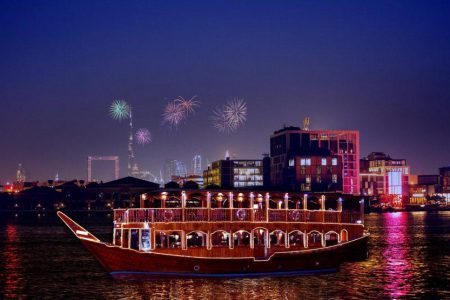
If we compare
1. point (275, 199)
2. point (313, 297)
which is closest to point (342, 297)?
point (313, 297)

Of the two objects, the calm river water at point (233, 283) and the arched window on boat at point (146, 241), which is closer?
the calm river water at point (233, 283)

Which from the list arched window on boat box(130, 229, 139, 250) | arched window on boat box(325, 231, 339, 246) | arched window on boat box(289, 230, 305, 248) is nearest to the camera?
arched window on boat box(130, 229, 139, 250)

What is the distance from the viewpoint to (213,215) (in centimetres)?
4709

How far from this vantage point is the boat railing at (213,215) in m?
46.0

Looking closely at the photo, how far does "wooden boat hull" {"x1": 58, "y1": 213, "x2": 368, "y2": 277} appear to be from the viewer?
4569 centimetres

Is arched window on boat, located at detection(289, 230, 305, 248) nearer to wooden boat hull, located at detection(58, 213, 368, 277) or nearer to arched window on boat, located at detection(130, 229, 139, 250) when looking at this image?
wooden boat hull, located at detection(58, 213, 368, 277)

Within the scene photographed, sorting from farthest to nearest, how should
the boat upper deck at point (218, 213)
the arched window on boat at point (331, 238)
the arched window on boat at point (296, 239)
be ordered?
the arched window on boat at point (331, 238) → the arched window on boat at point (296, 239) → the boat upper deck at point (218, 213)

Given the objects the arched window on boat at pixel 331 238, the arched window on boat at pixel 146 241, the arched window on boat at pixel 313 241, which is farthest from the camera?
the arched window on boat at pixel 331 238

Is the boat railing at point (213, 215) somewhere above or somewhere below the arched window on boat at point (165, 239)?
above

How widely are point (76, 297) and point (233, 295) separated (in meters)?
9.92

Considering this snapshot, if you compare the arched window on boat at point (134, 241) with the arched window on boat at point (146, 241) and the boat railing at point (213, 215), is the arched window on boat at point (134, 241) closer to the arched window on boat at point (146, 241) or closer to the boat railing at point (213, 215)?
the arched window on boat at point (146, 241)

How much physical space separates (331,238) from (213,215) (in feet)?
40.7

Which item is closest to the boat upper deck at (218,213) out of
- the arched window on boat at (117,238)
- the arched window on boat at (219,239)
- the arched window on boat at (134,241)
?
the arched window on boat at (117,238)

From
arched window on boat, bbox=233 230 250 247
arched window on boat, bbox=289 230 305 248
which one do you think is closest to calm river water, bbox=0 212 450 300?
arched window on boat, bbox=233 230 250 247
